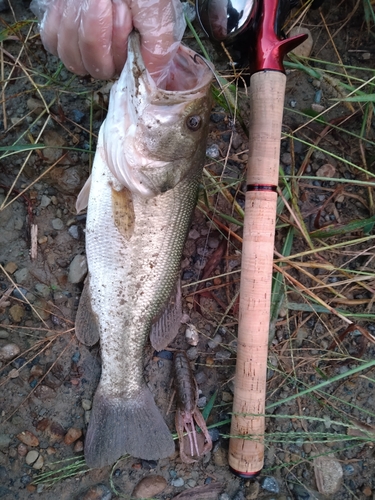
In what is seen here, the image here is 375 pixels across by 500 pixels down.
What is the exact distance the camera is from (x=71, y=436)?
2.37 m

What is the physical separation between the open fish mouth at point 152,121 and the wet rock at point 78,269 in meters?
0.65

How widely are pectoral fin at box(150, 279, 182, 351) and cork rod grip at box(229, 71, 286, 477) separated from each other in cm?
40

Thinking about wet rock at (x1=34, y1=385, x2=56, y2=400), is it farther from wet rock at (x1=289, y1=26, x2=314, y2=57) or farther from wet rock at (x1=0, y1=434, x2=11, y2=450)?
wet rock at (x1=289, y1=26, x2=314, y2=57)

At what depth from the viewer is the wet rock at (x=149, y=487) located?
236 centimetres

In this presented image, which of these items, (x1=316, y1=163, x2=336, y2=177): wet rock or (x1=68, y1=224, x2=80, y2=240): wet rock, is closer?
(x1=68, y1=224, x2=80, y2=240): wet rock

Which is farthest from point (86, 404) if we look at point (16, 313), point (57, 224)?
point (57, 224)

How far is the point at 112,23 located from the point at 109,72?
241mm

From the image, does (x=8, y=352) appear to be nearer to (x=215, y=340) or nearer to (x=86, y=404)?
(x=86, y=404)

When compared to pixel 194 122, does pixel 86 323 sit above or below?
below

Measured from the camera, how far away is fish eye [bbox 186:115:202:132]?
1.92m

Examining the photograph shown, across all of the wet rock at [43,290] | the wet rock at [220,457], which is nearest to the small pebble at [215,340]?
the wet rock at [220,457]

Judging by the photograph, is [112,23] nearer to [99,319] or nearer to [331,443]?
[99,319]

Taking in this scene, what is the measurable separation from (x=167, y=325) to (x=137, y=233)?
0.56m

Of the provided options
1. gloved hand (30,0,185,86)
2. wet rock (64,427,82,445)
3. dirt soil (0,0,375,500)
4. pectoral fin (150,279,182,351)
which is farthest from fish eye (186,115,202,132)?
wet rock (64,427,82,445)
